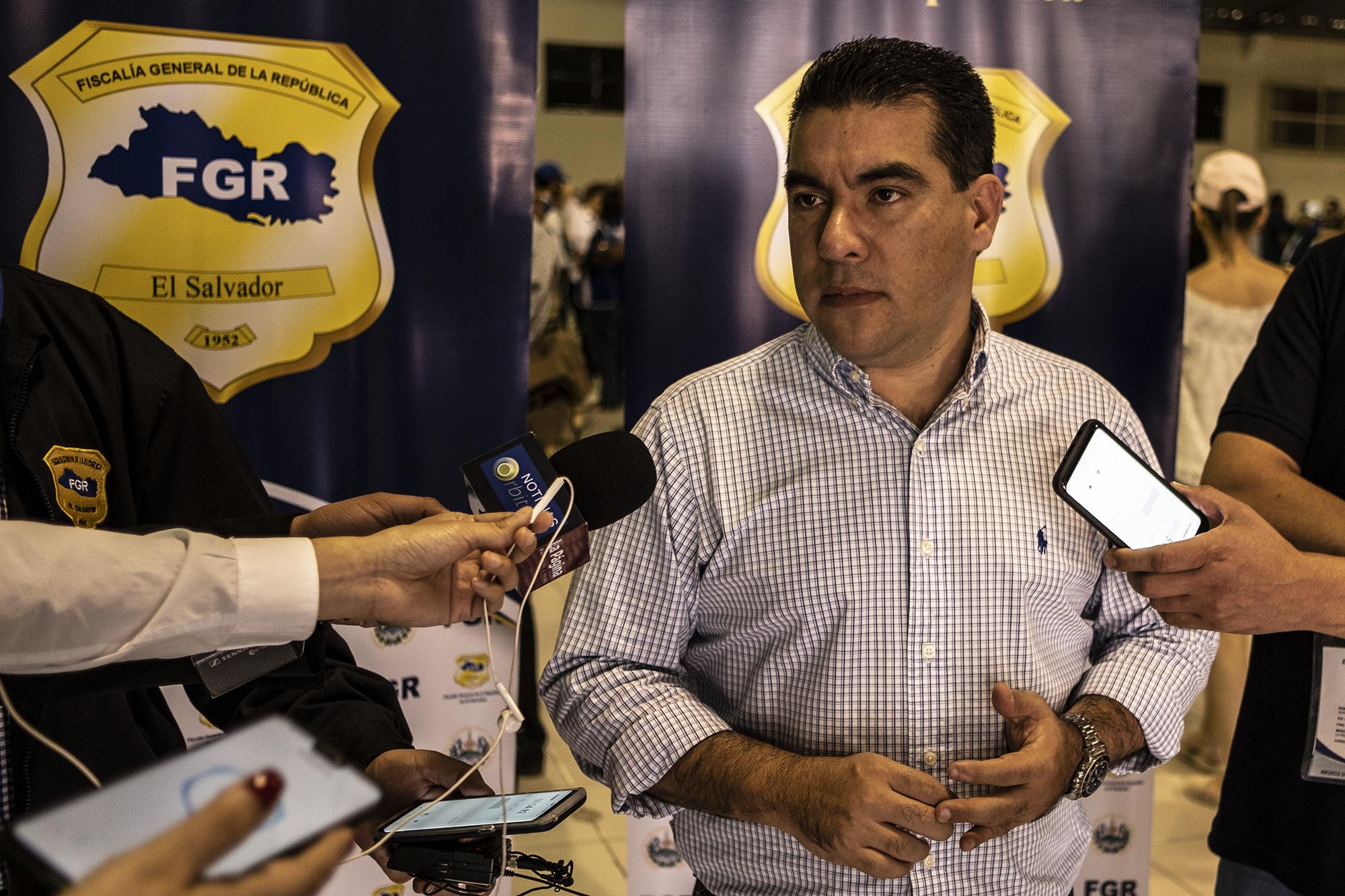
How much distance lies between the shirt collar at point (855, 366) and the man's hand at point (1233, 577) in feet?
1.06

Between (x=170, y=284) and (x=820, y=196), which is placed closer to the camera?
(x=820, y=196)

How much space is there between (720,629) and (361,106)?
1344mm

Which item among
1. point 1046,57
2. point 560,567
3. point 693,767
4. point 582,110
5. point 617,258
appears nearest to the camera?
point 560,567

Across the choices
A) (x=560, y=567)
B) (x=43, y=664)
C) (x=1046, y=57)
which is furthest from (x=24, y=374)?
(x=1046, y=57)

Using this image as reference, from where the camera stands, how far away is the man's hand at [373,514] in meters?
1.30

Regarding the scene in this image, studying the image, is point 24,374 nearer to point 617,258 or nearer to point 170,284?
point 170,284

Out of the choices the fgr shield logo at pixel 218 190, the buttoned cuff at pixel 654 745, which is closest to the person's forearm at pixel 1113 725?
the buttoned cuff at pixel 654 745

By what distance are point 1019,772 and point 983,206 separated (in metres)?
0.84

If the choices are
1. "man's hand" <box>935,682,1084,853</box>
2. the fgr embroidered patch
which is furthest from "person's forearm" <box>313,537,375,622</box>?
"man's hand" <box>935,682,1084,853</box>

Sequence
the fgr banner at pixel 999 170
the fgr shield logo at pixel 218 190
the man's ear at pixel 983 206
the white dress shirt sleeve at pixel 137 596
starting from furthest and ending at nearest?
the fgr banner at pixel 999 170 < the fgr shield logo at pixel 218 190 < the man's ear at pixel 983 206 < the white dress shirt sleeve at pixel 137 596

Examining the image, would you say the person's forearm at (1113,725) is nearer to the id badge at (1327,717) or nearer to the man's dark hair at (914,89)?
the id badge at (1327,717)

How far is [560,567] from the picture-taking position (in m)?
1.25

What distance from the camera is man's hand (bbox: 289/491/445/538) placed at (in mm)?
1296

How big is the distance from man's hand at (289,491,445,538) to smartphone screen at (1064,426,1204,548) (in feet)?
2.59
